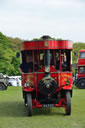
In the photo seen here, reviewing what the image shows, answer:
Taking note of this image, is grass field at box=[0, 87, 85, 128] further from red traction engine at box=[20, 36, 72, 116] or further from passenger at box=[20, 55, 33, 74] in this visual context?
passenger at box=[20, 55, 33, 74]

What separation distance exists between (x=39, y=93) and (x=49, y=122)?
230 cm

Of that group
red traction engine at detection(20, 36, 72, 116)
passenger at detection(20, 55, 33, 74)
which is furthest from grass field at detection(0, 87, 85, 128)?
passenger at detection(20, 55, 33, 74)

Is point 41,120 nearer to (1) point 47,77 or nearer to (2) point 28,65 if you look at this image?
(1) point 47,77

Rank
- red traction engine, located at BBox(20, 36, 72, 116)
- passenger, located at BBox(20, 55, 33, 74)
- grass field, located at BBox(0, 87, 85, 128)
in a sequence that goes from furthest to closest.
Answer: passenger, located at BBox(20, 55, 33, 74), red traction engine, located at BBox(20, 36, 72, 116), grass field, located at BBox(0, 87, 85, 128)

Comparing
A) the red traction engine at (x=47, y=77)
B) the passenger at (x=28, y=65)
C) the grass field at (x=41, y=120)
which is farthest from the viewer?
the passenger at (x=28, y=65)

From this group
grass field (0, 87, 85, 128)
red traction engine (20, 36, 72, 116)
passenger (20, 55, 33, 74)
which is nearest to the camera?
grass field (0, 87, 85, 128)

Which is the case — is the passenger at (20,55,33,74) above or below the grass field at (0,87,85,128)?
above

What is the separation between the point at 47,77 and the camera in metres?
12.4

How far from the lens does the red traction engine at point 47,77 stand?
489 inches

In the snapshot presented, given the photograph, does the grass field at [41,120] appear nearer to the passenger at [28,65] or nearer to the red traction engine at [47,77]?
the red traction engine at [47,77]

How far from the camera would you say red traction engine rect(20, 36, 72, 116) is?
12.4m

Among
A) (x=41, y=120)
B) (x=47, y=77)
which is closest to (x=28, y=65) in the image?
(x=47, y=77)

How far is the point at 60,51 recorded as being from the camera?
1302cm

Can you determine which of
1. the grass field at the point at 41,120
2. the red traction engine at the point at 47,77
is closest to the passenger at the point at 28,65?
the red traction engine at the point at 47,77
